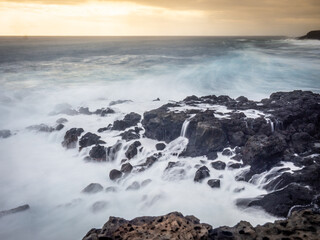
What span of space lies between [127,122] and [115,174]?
4.29 m

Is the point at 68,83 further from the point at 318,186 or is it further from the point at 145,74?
the point at 318,186

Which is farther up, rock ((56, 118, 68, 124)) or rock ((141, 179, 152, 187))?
rock ((56, 118, 68, 124))

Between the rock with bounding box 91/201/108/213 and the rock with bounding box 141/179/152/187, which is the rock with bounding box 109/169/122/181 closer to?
the rock with bounding box 141/179/152/187

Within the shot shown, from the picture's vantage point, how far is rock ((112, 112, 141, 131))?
45.1 ft

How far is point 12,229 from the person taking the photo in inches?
313

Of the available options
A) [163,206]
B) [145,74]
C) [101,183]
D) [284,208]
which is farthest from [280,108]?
[145,74]

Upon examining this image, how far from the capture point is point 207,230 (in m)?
5.27

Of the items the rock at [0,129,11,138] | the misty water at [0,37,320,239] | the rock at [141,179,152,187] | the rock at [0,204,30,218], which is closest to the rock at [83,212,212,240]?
the misty water at [0,37,320,239]

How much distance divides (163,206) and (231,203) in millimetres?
2388

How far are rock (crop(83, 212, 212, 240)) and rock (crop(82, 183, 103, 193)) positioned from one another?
4.21m

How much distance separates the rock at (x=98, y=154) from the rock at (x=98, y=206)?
2.88m

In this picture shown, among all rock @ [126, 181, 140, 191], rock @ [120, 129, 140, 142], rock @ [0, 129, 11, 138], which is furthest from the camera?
rock @ [0, 129, 11, 138]

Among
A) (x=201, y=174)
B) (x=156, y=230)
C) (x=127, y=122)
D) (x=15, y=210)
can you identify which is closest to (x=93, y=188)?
(x=15, y=210)

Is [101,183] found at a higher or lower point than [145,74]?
lower
